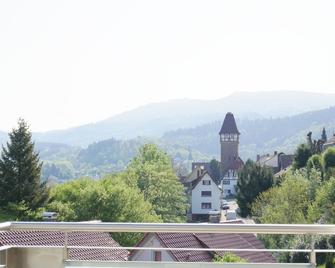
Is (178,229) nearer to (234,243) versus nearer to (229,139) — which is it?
(234,243)

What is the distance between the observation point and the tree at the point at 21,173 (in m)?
29.9

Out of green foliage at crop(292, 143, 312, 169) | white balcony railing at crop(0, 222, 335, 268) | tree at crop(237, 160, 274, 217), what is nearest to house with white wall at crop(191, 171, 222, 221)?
green foliage at crop(292, 143, 312, 169)

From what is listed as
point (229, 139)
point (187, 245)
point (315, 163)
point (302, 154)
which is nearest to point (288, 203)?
point (315, 163)

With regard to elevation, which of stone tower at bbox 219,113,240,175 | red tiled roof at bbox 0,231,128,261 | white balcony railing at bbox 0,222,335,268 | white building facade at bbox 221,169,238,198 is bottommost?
red tiled roof at bbox 0,231,128,261

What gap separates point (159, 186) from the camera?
3881 cm

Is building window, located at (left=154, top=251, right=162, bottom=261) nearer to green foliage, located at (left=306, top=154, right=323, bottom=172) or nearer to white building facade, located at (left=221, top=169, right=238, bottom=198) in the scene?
green foliage, located at (left=306, top=154, right=323, bottom=172)

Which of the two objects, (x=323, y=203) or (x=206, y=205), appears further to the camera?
(x=206, y=205)

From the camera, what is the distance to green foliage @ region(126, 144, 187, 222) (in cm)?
3828

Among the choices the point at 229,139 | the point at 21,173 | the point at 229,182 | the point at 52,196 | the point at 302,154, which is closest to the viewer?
the point at 21,173

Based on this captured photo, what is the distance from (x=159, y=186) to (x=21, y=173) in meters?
10.4

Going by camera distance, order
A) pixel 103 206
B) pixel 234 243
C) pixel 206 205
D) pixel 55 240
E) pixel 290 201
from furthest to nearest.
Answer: pixel 206 205 → pixel 290 201 → pixel 103 206 → pixel 234 243 → pixel 55 240

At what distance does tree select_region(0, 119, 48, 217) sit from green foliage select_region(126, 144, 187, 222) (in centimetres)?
782

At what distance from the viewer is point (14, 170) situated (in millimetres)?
31016

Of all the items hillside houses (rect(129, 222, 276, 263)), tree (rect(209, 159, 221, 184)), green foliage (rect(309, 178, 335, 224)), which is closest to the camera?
hillside houses (rect(129, 222, 276, 263))
